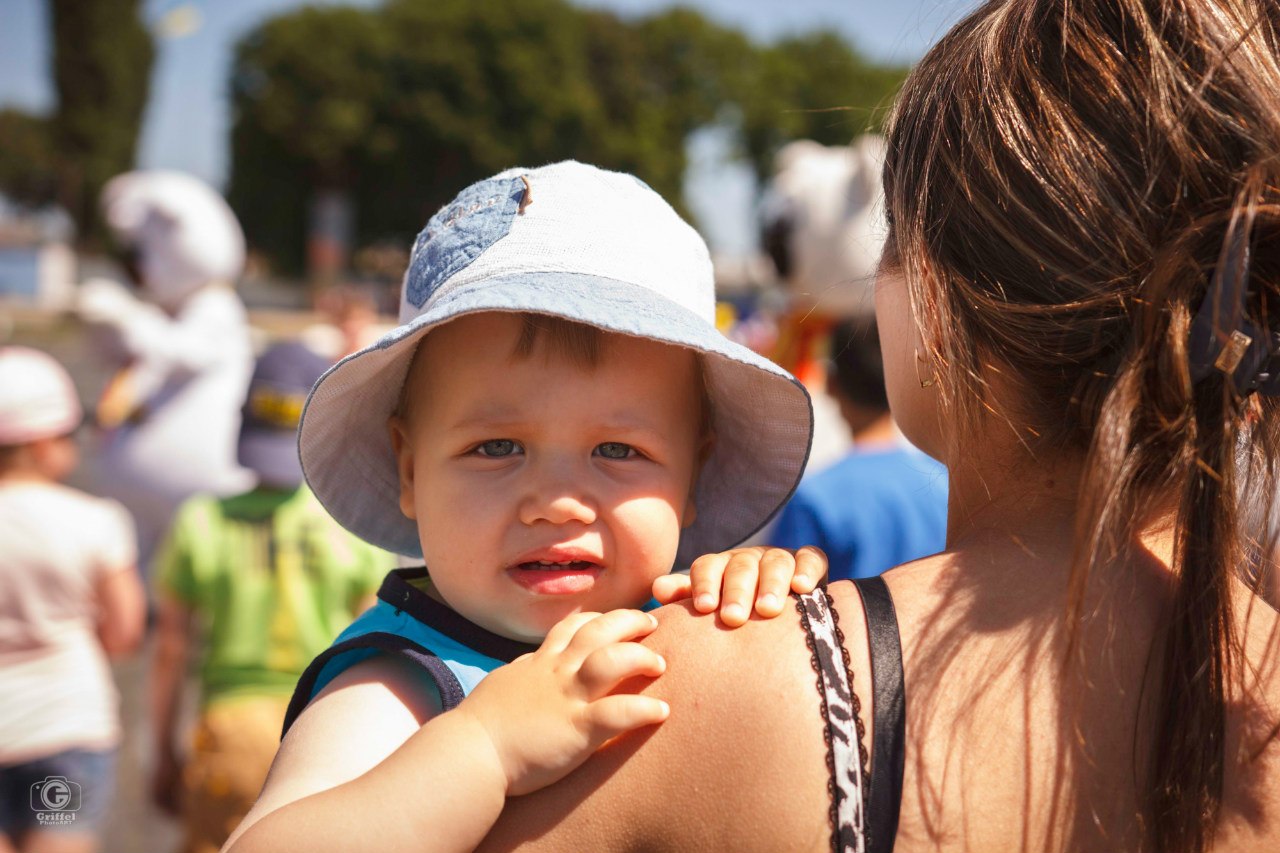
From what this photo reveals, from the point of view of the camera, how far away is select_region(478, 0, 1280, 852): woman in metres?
1.09

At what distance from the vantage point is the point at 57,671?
11.5ft

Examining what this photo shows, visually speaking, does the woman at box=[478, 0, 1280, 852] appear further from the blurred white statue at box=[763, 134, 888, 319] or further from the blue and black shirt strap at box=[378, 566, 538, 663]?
the blurred white statue at box=[763, 134, 888, 319]

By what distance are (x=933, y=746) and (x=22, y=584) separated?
3171 mm

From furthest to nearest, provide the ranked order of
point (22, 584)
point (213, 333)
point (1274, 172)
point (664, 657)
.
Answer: point (213, 333)
point (22, 584)
point (664, 657)
point (1274, 172)

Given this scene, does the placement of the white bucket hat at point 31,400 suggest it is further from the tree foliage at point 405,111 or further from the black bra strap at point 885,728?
the tree foliage at point 405,111

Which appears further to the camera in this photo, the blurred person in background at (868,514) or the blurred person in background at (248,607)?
the blurred person in background at (248,607)

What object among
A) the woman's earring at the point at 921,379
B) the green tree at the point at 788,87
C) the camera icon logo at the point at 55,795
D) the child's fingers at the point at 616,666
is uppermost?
the green tree at the point at 788,87

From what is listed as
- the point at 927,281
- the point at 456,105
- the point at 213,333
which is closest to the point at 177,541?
the point at 213,333

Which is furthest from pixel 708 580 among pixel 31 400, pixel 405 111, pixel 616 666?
pixel 405 111

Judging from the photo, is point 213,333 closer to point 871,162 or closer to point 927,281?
point 871,162

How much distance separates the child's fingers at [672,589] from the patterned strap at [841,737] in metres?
0.21

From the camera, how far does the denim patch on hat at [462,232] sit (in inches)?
62.1

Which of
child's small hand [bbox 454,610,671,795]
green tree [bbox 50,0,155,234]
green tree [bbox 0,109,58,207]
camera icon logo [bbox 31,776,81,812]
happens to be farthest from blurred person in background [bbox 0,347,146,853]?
green tree [bbox 0,109,58,207]

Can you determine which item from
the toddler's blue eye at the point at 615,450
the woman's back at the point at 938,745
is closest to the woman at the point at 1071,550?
the woman's back at the point at 938,745
